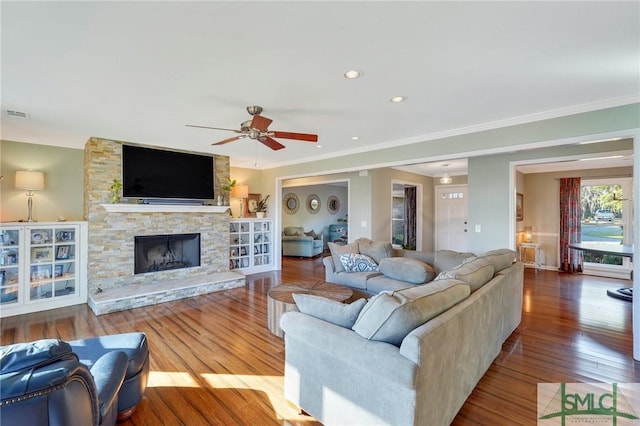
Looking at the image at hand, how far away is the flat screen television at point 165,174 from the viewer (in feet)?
15.9

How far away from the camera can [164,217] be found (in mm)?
5184

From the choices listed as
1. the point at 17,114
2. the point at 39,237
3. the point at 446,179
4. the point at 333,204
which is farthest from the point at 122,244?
the point at 333,204

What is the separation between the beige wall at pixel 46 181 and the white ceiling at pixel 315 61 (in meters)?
1.35

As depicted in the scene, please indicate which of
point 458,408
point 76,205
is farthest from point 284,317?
point 76,205

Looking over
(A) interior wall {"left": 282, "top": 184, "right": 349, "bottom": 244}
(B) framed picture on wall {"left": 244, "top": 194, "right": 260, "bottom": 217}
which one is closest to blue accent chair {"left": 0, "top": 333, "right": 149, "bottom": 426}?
(B) framed picture on wall {"left": 244, "top": 194, "right": 260, "bottom": 217}

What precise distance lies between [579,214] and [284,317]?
25.7ft

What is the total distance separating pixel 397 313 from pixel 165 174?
493 cm

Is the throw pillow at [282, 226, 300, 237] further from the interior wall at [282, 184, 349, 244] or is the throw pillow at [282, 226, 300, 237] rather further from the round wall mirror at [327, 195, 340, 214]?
the round wall mirror at [327, 195, 340, 214]

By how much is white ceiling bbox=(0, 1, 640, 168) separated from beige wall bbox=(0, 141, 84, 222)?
53.1 inches

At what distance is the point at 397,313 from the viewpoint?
5.27 feet

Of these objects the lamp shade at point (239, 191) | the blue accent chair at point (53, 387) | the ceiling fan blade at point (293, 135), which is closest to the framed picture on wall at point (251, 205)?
the lamp shade at point (239, 191)

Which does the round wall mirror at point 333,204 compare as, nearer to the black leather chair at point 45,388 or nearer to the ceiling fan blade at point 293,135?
the ceiling fan blade at point 293,135

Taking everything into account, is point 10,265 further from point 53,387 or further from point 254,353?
point 53,387

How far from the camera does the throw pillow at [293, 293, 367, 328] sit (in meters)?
1.85
